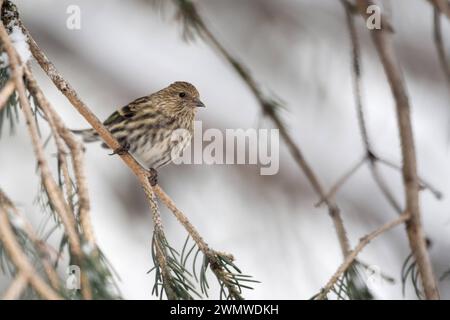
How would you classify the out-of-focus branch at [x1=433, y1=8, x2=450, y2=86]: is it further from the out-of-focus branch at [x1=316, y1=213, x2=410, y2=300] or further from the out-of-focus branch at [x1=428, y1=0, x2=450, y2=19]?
the out-of-focus branch at [x1=316, y1=213, x2=410, y2=300]

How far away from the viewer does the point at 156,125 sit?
288 centimetres

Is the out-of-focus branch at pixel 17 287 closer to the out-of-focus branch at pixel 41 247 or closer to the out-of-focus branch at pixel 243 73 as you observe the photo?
the out-of-focus branch at pixel 41 247

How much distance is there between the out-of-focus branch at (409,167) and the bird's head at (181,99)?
118cm

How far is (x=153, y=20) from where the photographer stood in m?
5.12

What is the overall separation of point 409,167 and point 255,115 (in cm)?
242

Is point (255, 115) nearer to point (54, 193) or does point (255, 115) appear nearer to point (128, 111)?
point (128, 111)

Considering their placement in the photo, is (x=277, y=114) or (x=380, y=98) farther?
(x=380, y=98)

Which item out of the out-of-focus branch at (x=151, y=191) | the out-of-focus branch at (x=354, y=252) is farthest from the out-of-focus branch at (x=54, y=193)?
the out-of-focus branch at (x=354, y=252)

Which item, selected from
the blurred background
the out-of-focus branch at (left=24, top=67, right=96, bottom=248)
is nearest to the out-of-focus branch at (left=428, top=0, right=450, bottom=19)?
the out-of-focus branch at (left=24, top=67, right=96, bottom=248)

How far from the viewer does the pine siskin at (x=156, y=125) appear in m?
2.79
